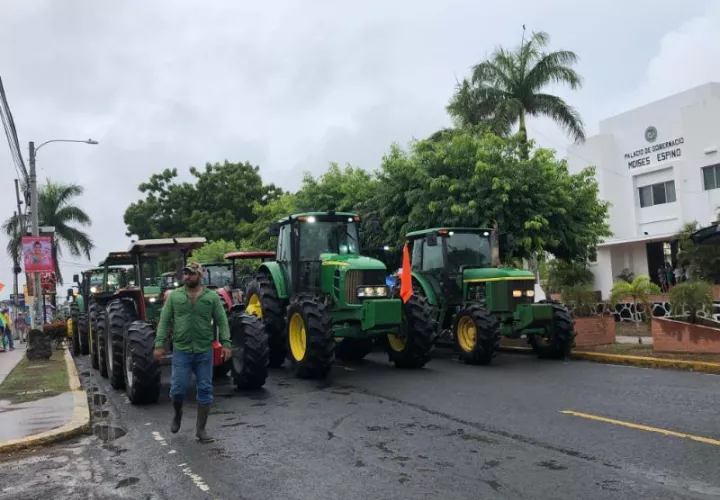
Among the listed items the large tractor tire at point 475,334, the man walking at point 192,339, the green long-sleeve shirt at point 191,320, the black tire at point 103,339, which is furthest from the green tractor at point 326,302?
the man walking at point 192,339

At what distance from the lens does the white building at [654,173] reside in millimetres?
30281

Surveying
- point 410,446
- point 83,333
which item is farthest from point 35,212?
point 410,446

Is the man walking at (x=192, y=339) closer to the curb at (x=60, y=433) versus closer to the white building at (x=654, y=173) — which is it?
the curb at (x=60, y=433)

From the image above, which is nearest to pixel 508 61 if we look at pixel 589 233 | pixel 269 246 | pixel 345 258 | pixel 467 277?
pixel 589 233

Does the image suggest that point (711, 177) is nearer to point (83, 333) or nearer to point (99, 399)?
point (83, 333)

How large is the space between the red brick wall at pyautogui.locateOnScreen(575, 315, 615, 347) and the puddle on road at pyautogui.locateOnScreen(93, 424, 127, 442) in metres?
10.2

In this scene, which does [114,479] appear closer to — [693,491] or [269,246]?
[693,491]

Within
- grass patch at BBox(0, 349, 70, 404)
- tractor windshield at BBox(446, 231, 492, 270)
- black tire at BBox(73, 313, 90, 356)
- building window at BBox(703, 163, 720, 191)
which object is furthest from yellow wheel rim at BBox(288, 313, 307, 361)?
building window at BBox(703, 163, 720, 191)

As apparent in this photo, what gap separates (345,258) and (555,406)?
5.07 metres

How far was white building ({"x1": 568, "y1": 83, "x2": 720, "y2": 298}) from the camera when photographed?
30.3 metres

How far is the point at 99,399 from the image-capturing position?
10445 millimetres

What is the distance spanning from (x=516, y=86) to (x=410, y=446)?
22226 millimetres

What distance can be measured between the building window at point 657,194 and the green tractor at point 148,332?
90.1ft

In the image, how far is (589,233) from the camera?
60.0ft
